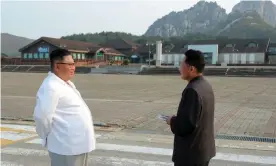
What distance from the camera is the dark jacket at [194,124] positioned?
2678mm

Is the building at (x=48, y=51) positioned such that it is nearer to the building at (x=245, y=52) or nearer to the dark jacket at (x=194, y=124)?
the building at (x=245, y=52)

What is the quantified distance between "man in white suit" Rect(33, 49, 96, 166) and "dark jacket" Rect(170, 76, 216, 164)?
0.81 m

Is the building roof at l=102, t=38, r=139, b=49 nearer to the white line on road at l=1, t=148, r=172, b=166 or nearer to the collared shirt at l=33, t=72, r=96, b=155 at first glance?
the white line on road at l=1, t=148, r=172, b=166

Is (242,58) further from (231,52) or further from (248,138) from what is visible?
(248,138)

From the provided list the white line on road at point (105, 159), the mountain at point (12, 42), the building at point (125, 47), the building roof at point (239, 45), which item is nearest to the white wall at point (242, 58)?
the building roof at point (239, 45)

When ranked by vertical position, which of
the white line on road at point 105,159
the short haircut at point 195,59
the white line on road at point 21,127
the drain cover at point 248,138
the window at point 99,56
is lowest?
the white line on road at point 21,127

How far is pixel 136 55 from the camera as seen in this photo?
8169 cm

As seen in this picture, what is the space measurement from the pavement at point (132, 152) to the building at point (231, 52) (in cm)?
5971

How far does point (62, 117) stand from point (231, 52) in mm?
70667

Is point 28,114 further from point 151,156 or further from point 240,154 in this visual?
point 240,154

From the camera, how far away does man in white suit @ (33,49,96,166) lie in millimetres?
2766

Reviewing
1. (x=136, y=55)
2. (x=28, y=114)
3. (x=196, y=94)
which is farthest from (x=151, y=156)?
(x=136, y=55)

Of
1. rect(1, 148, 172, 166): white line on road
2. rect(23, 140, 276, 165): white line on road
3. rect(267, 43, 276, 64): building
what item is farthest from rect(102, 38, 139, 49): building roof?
rect(1, 148, 172, 166): white line on road

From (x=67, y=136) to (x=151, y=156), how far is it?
312 cm
